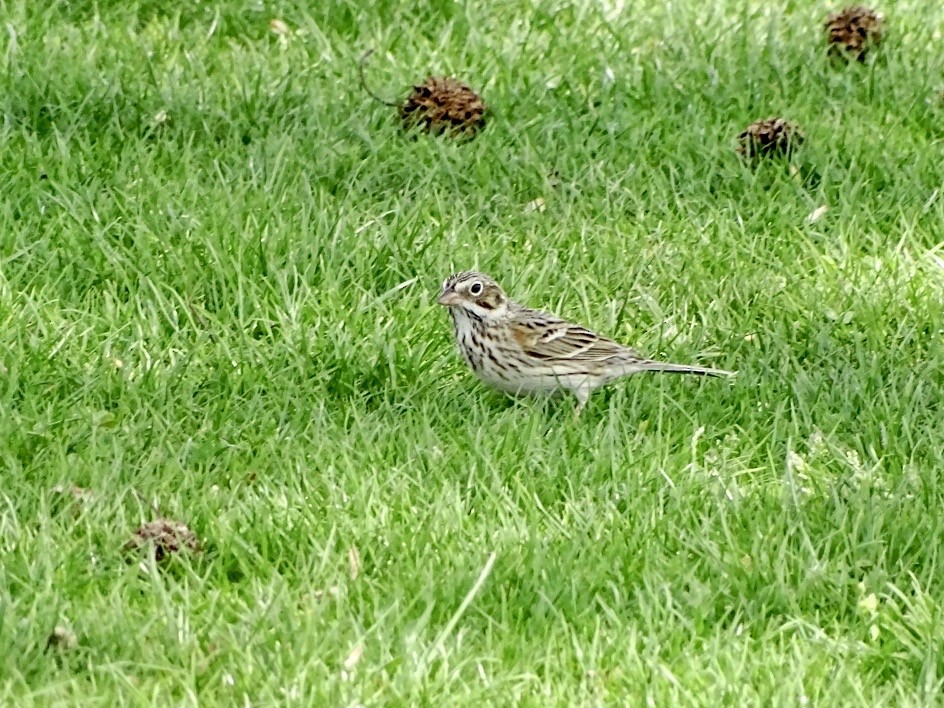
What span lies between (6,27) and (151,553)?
4.23m

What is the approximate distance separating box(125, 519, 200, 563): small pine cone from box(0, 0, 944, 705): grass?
7 centimetres

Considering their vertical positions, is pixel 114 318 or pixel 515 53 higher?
pixel 515 53

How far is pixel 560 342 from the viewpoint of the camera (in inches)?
251

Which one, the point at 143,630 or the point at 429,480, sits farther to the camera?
the point at 429,480

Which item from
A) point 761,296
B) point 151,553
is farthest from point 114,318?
point 761,296

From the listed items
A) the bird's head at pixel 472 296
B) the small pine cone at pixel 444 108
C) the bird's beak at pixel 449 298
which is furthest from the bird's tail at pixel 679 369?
the small pine cone at pixel 444 108

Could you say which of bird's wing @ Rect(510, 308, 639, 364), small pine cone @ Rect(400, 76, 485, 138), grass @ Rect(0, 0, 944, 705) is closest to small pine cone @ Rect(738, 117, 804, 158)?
grass @ Rect(0, 0, 944, 705)

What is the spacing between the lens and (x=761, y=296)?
6.80m

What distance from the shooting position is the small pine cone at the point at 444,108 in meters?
7.75

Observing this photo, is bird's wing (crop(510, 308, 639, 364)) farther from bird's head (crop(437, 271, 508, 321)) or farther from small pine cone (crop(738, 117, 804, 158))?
small pine cone (crop(738, 117, 804, 158))

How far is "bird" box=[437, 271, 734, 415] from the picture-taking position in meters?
6.25

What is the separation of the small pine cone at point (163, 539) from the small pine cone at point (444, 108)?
318 centimetres

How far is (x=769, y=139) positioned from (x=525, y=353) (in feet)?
6.59

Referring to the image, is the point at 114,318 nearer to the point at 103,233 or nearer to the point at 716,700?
the point at 103,233
